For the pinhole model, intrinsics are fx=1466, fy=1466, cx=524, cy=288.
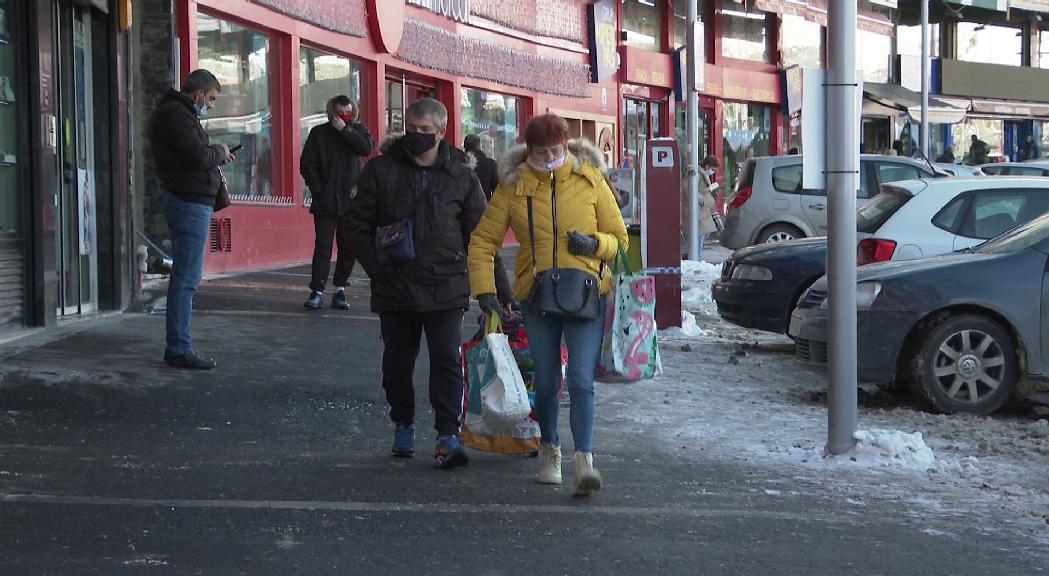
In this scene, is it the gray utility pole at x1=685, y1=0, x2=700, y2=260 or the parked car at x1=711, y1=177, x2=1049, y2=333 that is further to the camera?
the gray utility pole at x1=685, y1=0, x2=700, y2=260

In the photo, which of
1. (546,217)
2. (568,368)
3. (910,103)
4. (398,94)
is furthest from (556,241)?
(910,103)

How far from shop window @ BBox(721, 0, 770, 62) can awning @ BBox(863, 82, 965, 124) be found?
3.05m

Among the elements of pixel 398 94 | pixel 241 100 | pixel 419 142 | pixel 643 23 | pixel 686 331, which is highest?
pixel 643 23

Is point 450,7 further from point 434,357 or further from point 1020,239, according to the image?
point 434,357

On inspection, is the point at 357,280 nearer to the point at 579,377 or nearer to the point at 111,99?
the point at 111,99

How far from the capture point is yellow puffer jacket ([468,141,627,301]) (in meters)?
6.23

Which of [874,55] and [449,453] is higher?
[874,55]

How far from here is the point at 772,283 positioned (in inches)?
460

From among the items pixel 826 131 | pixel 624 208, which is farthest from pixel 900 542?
pixel 624 208

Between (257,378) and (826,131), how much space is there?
3889 millimetres

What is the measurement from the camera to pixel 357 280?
15938 millimetres

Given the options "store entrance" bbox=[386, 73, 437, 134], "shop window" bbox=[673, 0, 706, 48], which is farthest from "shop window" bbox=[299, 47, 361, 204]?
"shop window" bbox=[673, 0, 706, 48]

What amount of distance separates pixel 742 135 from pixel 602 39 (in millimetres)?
9242

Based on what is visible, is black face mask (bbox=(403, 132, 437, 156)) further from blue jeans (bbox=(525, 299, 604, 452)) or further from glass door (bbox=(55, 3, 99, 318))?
glass door (bbox=(55, 3, 99, 318))
